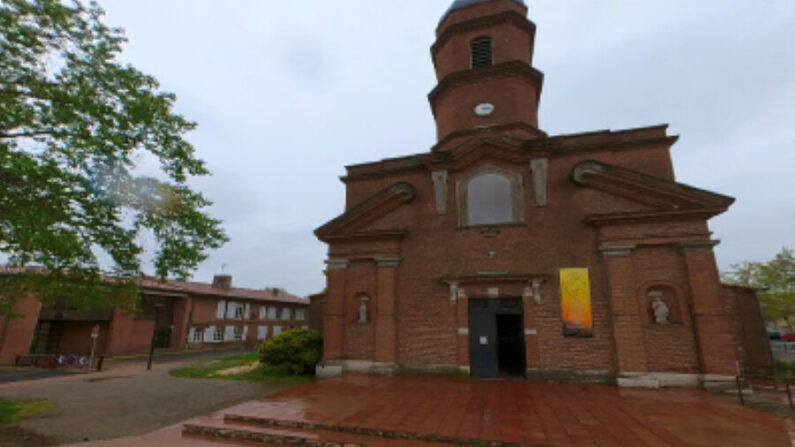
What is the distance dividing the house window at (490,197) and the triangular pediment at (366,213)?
2.09 metres

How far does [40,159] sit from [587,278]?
1423 centimetres

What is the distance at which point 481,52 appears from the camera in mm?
16000

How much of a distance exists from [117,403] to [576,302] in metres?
13.8

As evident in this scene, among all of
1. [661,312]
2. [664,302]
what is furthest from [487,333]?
[664,302]

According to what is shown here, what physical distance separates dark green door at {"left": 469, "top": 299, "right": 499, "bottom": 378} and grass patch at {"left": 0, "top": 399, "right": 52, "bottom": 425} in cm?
1206

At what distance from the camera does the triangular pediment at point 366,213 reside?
1408cm

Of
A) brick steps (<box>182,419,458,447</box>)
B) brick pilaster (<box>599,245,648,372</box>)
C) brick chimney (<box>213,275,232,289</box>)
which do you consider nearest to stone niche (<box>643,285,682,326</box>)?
brick pilaster (<box>599,245,648,372</box>)

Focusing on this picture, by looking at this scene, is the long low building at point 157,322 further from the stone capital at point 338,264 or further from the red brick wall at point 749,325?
the red brick wall at point 749,325

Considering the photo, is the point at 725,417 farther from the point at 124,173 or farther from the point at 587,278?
the point at 124,173

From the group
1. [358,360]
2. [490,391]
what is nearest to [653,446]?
[490,391]

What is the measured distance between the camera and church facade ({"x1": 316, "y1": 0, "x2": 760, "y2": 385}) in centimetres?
1074

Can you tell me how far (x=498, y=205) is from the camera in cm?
1305

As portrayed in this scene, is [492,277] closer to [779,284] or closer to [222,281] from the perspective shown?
[779,284]

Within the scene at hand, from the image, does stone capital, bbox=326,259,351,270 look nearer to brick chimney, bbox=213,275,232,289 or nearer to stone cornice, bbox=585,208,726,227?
stone cornice, bbox=585,208,726,227
